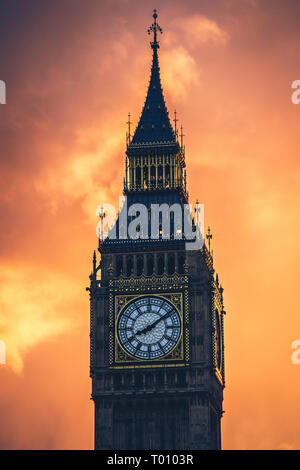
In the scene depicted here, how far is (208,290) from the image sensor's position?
160750 mm

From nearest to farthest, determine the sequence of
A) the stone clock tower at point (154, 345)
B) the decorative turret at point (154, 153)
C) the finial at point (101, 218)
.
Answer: the stone clock tower at point (154, 345), the finial at point (101, 218), the decorative turret at point (154, 153)

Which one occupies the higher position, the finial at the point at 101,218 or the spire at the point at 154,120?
the spire at the point at 154,120

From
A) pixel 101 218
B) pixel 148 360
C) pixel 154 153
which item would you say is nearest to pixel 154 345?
pixel 148 360

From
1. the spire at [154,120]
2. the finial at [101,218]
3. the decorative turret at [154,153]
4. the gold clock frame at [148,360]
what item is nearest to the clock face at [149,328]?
the gold clock frame at [148,360]

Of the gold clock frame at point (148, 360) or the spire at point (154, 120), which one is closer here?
the gold clock frame at point (148, 360)

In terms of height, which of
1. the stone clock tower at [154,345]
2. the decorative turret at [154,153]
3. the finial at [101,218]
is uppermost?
the decorative turret at [154,153]

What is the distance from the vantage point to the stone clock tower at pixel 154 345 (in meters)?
158

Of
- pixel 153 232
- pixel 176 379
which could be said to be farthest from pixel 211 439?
pixel 153 232

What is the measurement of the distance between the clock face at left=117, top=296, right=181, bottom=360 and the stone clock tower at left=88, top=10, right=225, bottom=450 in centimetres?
7

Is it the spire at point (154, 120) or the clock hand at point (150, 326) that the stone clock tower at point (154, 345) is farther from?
the spire at point (154, 120)

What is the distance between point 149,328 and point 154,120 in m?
18.7

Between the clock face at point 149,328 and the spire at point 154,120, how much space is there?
13977 mm
